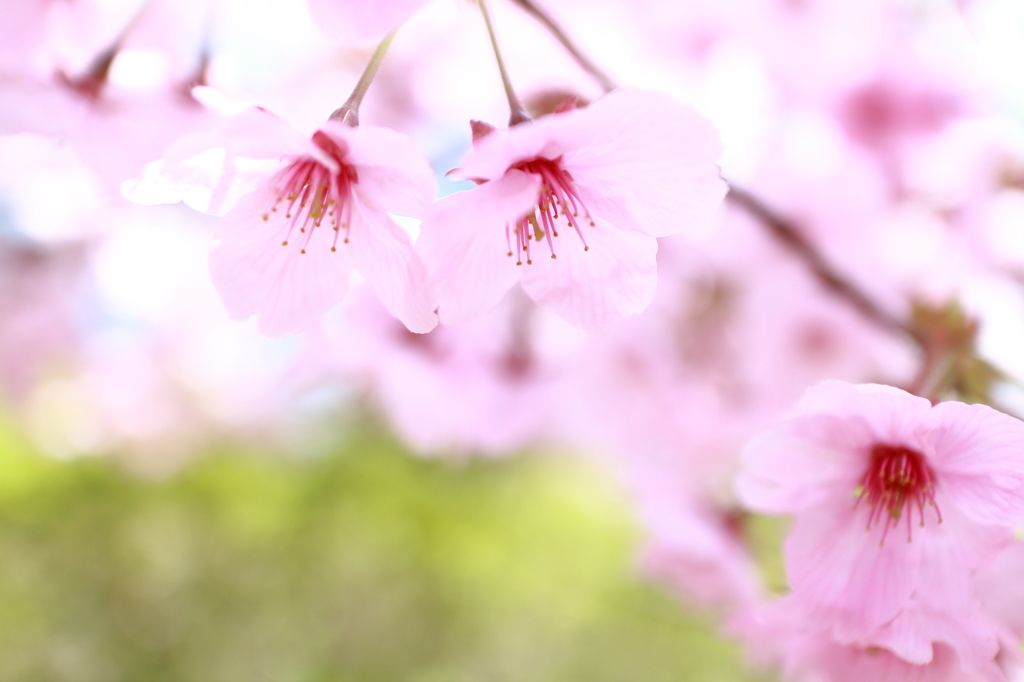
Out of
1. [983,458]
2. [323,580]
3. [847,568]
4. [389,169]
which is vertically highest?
[389,169]

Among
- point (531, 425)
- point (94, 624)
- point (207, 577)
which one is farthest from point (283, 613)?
point (531, 425)

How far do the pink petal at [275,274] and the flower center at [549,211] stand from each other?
0.44 feet

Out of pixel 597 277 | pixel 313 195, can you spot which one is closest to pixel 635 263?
pixel 597 277

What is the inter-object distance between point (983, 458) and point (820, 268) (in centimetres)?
34

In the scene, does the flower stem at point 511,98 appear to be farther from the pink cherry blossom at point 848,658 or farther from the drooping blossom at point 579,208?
the pink cherry blossom at point 848,658

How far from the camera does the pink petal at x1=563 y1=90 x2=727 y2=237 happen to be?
380 mm

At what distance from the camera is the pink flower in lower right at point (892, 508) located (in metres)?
0.47

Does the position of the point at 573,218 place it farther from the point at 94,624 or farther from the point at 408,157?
the point at 94,624

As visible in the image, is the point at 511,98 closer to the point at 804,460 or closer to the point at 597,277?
the point at 597,277

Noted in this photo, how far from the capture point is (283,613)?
2346 mm

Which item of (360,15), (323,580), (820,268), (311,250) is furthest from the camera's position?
(323,580)

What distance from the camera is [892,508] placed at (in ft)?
1.75

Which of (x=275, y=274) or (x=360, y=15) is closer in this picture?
(x=360, y=15)

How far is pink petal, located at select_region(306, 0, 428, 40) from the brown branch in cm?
39
